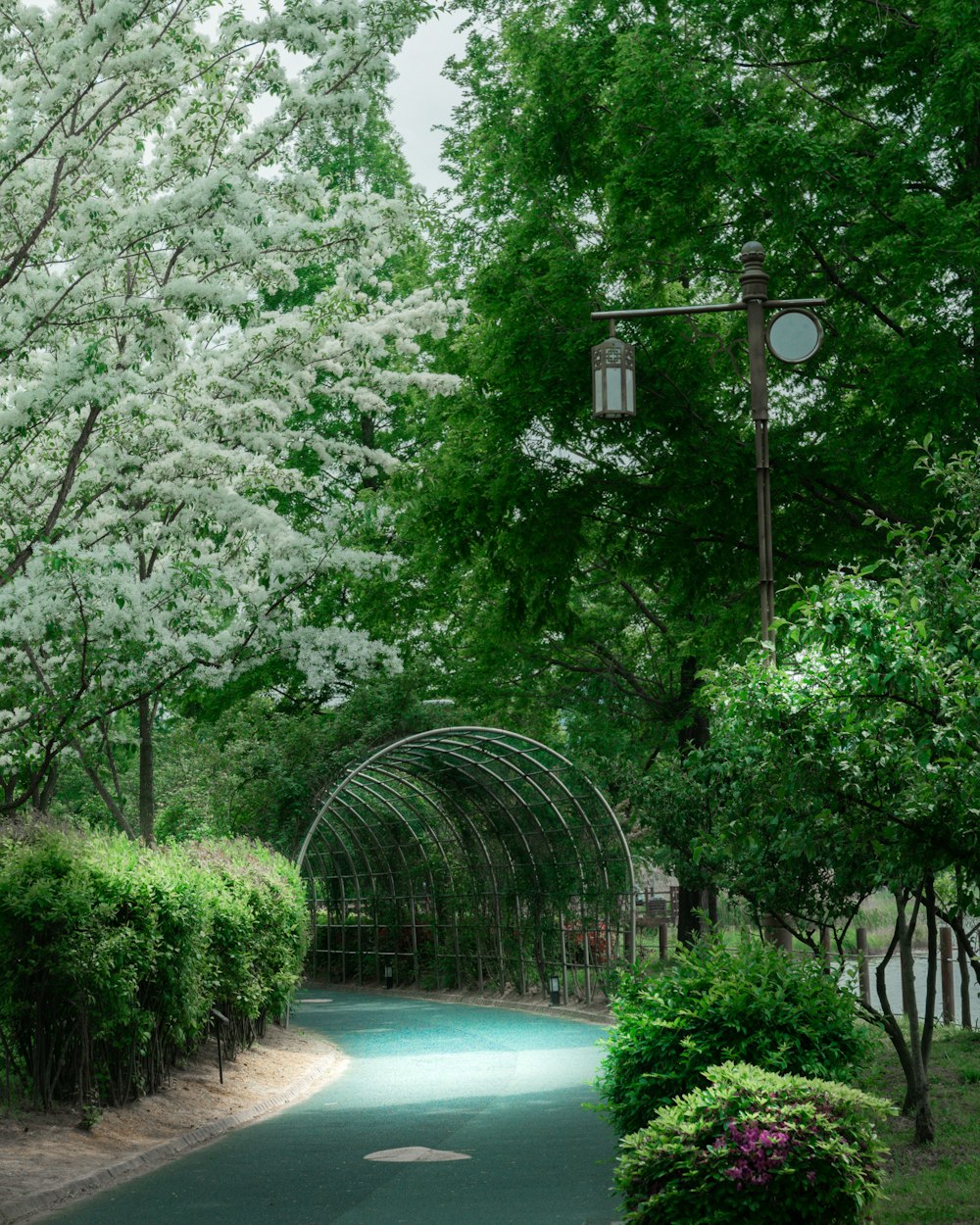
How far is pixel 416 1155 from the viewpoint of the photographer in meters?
10.3

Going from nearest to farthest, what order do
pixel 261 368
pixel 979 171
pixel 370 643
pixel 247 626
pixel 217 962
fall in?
pixel 979 171 → pixel 217 962 → pixel 261 368 → pixel 247 626 → pixel 370 643

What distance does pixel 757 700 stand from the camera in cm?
611

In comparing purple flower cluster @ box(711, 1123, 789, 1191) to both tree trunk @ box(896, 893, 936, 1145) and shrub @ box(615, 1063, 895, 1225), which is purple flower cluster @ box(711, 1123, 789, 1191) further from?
tree trunk @ box(896, 893, 936, 1145)

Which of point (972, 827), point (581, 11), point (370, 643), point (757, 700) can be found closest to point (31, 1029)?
point (757, 700)

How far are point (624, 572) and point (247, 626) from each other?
4.69 metres

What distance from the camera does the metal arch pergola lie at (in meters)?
21.0

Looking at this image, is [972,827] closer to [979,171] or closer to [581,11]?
[979,171]

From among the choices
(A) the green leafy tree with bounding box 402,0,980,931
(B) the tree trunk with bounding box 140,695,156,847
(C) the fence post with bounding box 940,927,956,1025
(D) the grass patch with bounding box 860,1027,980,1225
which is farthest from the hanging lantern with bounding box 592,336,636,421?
(B) the tree trunk with bounding box 140,695,156,847

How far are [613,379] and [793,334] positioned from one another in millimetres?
1286

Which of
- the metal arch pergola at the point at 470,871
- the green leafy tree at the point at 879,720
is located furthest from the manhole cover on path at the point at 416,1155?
the metal arch pergola at the point at 470,871

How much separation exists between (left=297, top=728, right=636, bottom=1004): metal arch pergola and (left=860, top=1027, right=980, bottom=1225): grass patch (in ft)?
25.1

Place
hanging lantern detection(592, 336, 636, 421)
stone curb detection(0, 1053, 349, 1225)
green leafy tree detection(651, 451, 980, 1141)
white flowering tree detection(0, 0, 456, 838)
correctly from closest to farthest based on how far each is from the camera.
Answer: green leafy tree detection(651, 451, 980, 1141) < stone curb detection(0, 1053, 349, 1225) < hanging lantern detection(592, 336, 636, 421) < white flowering tree detection(0, 0, 456, 838)

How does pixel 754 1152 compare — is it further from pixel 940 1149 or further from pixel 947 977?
pixel 947 977

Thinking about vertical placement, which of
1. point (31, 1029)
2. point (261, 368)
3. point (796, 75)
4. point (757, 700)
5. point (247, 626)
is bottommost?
point (31, 1029)
